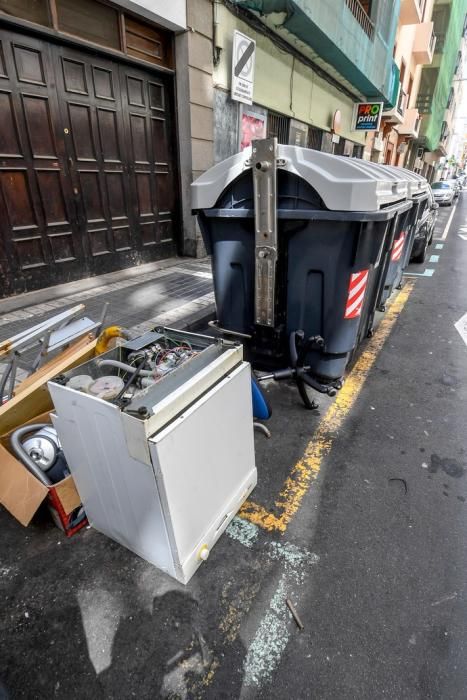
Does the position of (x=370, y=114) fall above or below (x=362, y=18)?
below

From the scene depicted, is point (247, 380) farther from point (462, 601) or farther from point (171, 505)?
point (462, 601)

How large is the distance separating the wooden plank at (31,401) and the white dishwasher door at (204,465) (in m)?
1.01

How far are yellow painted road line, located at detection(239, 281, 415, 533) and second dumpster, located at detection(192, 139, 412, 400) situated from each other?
273 millimetres

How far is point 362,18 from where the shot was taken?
35.8 ft

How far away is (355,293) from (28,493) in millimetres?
2589

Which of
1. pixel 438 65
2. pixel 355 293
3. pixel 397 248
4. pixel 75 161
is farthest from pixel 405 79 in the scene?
pixel 355 293

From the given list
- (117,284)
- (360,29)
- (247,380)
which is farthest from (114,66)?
(360,29)

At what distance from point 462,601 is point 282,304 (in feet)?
7.25

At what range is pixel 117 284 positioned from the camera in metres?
5.87

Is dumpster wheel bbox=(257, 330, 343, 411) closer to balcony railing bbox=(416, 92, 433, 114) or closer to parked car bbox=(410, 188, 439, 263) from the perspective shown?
parked car bbox=(410, 188, 439, 263)

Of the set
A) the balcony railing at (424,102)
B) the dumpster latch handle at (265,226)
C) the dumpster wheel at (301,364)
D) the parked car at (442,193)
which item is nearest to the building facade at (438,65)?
the balcony railing at (424,102)

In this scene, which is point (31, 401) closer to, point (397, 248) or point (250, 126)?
point (397, 248)

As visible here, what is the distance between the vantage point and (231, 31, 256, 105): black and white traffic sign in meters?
7.01

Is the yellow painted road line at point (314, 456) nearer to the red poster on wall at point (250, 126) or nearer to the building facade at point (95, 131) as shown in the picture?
the building facade at point (95, 131)
